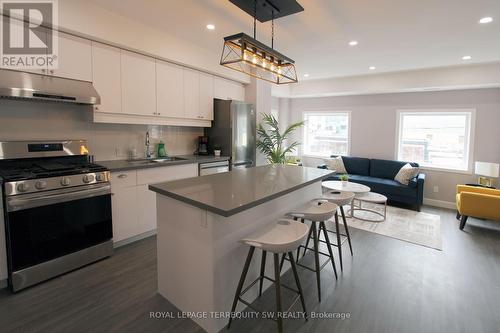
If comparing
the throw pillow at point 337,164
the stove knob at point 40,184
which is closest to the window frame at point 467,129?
the throw pillow at point 337,164

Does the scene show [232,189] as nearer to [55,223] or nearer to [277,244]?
[277,244]

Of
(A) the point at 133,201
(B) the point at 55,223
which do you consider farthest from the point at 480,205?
(B) the point at 55,223

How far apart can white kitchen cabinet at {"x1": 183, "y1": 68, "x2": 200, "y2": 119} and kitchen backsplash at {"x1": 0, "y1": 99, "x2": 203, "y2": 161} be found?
1.47 feet

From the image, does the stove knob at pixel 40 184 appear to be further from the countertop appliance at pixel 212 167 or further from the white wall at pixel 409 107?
the white wall at pixel 409 107

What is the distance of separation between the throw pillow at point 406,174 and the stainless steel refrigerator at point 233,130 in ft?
10.2

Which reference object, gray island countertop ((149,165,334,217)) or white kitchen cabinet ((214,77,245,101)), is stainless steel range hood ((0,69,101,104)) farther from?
white kitchen cabinet ((214,77,245,101))

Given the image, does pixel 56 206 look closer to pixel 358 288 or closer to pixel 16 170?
pixel 16 170

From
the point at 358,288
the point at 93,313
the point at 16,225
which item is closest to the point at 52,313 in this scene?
the point at 93,313

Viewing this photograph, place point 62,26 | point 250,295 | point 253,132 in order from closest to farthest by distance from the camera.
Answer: point 250,295 < point 62,26 < point 253,132

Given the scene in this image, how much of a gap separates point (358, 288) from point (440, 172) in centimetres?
431

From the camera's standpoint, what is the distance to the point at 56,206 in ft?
7.91

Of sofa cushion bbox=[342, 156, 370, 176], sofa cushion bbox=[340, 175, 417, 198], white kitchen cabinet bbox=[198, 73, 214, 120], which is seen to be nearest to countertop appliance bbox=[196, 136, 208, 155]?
white kitchen cabinet bbox=[198, 73, 214, 120]

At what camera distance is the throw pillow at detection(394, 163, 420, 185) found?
5031 millimetres

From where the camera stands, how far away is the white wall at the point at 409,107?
4.82 meters
